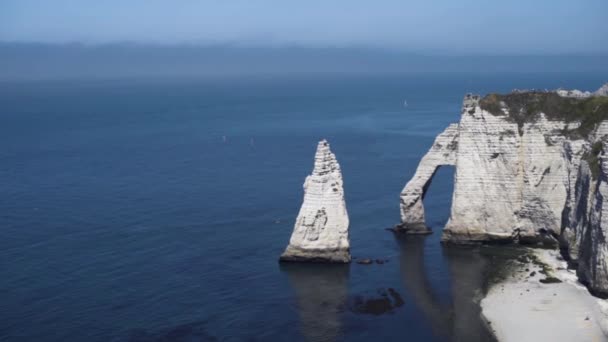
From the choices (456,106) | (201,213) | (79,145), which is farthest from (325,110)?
(201,213)

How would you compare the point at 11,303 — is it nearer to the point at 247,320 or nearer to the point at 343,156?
the point at 247,320

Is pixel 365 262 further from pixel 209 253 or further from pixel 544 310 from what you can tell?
pixel 544 310

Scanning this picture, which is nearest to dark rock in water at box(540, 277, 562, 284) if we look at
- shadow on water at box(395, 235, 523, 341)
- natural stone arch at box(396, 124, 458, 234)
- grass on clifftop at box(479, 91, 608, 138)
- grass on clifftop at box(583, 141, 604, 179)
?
shadow on water at box(395, 235, 523, 341)

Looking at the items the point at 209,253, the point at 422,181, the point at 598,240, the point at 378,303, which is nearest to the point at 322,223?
the point at 378,303

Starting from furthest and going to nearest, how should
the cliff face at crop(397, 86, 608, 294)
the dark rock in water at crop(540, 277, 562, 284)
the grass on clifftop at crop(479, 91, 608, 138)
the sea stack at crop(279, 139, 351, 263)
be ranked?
the cliff face at crop(397, 86, 608, 294) < the grass on clifftop at crop(479, 91, 608, 138) < the sea stack at crop(279, 139, 351, 263) < the dark rock in water at crop(540, 277, 562, 284)

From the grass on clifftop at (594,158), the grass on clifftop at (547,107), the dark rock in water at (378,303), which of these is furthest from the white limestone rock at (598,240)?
the dark rock in water at (378,303)

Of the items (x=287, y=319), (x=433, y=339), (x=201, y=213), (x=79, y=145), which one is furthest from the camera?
(x=79, y=145)

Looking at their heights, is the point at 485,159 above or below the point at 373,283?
above

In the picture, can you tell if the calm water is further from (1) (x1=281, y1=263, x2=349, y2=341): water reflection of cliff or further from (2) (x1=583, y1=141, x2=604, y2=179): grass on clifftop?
(2) (x1=583, y1=141, x2=604, y2=179): grass on clifftop
